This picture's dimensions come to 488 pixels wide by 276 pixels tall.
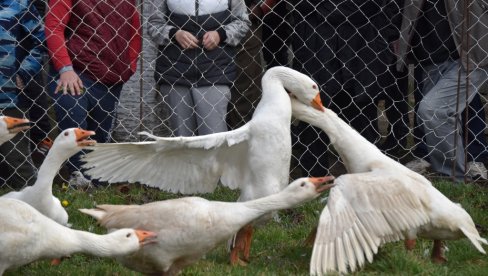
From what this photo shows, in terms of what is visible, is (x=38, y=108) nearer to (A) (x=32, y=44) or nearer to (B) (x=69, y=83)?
(A) (x=32, y=44)

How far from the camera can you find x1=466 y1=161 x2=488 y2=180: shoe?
896 centimetres

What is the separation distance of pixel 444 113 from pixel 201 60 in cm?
211

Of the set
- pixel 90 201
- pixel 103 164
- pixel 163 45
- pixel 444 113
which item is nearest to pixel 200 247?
pixel 103 164

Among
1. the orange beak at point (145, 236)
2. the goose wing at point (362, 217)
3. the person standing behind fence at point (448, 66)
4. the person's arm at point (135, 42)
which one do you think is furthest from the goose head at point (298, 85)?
the person standing behind fence at point (448, 66)

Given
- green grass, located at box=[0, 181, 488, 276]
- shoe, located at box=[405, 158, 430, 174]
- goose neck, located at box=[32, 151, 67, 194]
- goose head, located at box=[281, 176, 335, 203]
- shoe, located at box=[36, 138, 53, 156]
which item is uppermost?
shoe, located at box=[36, 138, 53, 156]

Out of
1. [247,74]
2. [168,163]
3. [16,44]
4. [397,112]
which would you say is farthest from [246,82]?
[168,163]

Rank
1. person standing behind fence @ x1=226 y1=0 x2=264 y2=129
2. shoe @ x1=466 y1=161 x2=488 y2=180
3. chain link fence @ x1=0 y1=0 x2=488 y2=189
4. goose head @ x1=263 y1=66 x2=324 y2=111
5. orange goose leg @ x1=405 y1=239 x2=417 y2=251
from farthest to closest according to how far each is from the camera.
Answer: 1. person standing behind fence @ x1=226 y1=0 x2=264 y2=129
2. shoe @ x1=466 y1=161 x2=488 y2=180
3. chain link fence @ x1=0 y1=0 x2=488 y2=189
4. goose head @ x1=263 y1=66 x2=324 y2=111
5. orange goose leg @ x1=405 y1=239 x2=417 y2=251

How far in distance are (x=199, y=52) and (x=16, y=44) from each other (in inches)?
58.9

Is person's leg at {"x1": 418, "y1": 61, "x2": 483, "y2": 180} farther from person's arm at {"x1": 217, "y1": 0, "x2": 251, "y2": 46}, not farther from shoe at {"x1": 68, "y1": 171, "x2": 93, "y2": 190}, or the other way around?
shoe at {"x1": 68, "y1": 171, "x2": 93, "y2": 190}

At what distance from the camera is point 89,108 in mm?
8648

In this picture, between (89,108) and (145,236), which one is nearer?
(145,236)

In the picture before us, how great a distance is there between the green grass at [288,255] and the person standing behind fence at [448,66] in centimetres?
62

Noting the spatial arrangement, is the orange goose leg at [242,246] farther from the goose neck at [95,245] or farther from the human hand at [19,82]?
the human hand at [19,82]

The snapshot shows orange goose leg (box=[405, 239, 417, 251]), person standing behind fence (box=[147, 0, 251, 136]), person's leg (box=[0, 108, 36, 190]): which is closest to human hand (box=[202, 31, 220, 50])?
person standing behind fence (box=[147, 0, 251, 136])
